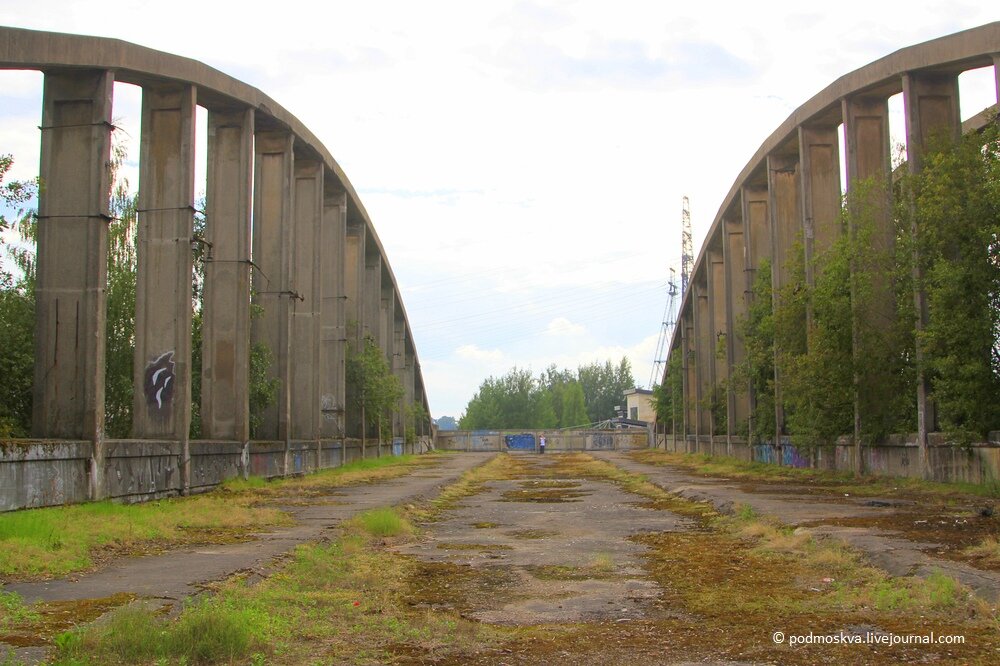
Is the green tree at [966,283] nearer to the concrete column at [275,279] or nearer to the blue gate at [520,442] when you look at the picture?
the concrete column at [275,279]

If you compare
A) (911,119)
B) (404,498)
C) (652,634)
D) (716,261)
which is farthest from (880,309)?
(716,261)

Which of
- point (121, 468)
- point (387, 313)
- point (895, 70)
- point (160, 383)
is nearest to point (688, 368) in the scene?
point (387, 313)

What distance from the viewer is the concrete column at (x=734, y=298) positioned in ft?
156

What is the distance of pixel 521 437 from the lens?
9906cm

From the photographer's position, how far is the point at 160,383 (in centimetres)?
2206

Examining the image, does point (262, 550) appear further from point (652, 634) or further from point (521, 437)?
point (521, 437)

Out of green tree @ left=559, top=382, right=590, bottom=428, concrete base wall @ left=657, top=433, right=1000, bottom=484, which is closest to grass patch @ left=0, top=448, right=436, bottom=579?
concrete base wall @ left=657, top=433, right=1000, bottom=484

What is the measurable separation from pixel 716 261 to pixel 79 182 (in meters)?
43.1

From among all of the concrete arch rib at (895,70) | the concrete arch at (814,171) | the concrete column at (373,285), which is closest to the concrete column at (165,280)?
the concrete arch at (814,171)

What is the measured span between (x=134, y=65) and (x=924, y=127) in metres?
18.3

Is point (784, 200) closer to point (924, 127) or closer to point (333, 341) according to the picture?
point (924, 127)

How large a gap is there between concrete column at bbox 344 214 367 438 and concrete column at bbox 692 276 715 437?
1998cm

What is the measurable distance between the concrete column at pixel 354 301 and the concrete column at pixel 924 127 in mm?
25530

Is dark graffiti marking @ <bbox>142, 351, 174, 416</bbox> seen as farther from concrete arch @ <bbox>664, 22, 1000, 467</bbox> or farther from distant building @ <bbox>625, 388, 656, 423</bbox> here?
distant building @ <bbox>625, 388, 656, 423</bbox>
